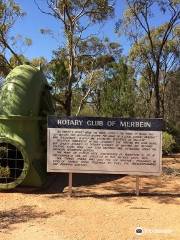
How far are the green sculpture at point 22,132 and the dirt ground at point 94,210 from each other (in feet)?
1.35

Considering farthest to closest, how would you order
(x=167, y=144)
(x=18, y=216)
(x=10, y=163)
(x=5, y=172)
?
1. (x=167, y=144)
2. (x=10, y=163)
3. (x=5, y=172)
4. (x=18, y=216)

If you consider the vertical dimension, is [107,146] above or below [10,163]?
above

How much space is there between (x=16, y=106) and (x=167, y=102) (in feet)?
122

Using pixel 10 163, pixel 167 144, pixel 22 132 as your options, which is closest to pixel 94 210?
pixel 22 132

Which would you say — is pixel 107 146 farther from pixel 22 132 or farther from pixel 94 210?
pixel 22 132

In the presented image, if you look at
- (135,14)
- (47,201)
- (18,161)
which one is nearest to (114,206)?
(47,201)

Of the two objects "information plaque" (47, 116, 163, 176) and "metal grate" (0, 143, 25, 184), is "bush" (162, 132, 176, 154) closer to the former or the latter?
"metal grate" (0, 143, 25, 184)

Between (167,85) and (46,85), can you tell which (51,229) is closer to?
(46,85)

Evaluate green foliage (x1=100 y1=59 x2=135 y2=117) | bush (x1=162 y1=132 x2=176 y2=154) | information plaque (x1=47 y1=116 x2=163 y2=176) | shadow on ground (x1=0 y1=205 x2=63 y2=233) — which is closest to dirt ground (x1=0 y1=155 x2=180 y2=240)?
shadow on ground (x1=0 y1=205 x2=63 y2=233)

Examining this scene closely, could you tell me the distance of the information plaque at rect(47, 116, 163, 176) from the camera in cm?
1080

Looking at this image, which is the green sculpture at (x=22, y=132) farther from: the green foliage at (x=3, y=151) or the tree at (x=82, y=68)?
the tree at (x=82, y=68)

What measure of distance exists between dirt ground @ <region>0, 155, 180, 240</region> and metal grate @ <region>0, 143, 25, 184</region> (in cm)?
42

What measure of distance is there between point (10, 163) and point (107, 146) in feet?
8.93

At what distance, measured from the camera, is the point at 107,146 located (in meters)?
10.9
